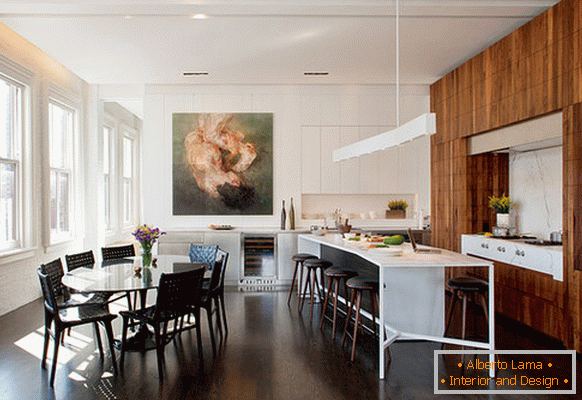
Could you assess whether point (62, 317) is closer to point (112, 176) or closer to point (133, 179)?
point (112, 176)

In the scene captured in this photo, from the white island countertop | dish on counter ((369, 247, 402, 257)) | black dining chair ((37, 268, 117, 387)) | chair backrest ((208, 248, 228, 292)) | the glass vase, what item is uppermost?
dish on counter ((369, 247, 402, 257))

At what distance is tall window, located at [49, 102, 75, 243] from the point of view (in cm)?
688

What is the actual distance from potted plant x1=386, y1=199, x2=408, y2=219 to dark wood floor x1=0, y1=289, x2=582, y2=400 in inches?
122

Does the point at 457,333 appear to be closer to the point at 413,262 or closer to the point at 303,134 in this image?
the point at 413,262

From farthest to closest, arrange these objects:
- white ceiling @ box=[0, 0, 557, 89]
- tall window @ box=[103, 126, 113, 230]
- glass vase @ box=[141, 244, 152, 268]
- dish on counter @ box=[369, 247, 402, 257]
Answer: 1. tall window @ box=[103, 126, 113, 230]
2. white ceiling @ box=[0, 0, 557, 89]
3. glass vase @ box=[141, 244, 152, 268]
4. dish on counter @ box=[369, 247, 402, 257]

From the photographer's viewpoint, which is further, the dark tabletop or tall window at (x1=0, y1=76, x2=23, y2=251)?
tall window at (x1=0, y1=76, x2=23, y2=251)

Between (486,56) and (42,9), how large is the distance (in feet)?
17.3

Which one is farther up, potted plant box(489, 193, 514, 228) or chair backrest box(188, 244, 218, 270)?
potted plant box(489, 193, 514, 228)

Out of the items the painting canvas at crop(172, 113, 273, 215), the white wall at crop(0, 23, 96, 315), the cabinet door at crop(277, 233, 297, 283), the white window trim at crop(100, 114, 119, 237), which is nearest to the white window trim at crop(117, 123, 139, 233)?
the white window trim at crop(100, 114, 119, 237)

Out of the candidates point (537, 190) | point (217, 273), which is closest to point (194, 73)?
point (217, 273)

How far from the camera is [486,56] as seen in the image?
18.6 feet

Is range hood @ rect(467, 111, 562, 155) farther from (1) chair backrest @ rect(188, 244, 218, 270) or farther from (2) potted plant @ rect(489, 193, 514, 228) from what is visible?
(1) chair backrest @ rect(188, 244, 218, 270)

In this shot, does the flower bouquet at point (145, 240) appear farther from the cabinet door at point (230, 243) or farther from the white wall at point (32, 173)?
the cabinet door at point (230, 243)

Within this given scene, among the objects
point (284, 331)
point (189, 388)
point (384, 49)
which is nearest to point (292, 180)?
point (384, 49)
